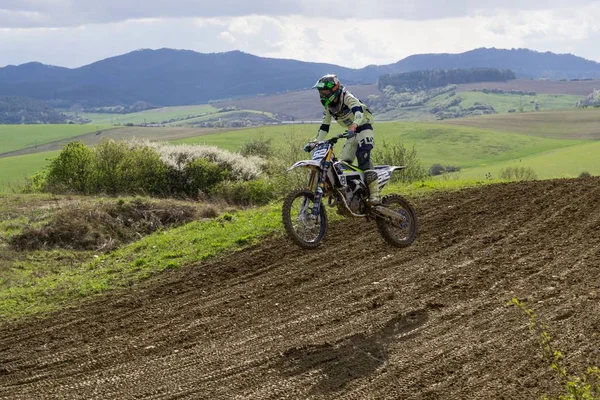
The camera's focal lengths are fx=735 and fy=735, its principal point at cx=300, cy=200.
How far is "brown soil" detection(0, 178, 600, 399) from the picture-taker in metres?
8.52

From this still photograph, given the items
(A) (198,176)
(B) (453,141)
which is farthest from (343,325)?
(B) (453,141)

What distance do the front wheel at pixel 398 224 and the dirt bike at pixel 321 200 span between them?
0.06ft

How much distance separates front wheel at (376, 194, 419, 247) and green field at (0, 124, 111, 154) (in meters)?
119

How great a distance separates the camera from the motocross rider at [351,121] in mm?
12695

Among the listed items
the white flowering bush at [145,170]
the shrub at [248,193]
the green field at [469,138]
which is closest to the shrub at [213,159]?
the white flowering bush at [145,170]

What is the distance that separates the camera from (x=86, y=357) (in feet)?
32.7

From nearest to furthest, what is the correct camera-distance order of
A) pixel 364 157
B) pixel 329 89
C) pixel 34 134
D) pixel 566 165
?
pixel 329 89, pixel 364 157, pixel 566 165, pixel 34 134

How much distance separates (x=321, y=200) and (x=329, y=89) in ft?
6.36

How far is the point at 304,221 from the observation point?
12.4 meters

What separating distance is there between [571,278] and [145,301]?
6.94 m

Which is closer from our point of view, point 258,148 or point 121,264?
point 121,264

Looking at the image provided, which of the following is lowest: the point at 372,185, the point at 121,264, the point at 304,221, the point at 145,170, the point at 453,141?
the point at 453,141

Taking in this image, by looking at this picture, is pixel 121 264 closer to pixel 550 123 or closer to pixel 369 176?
pixel 369 176

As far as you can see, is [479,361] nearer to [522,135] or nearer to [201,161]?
[201,161]
